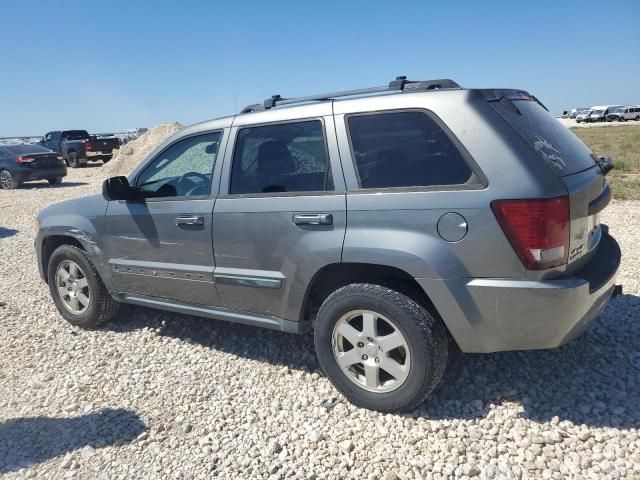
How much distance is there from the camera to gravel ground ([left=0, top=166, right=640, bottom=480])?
2.67 m

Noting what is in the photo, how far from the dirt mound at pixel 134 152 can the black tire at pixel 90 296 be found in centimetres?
1585

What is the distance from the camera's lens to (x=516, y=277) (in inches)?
101

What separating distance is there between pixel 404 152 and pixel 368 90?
2.15 feet

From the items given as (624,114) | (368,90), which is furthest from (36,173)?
(624,114)

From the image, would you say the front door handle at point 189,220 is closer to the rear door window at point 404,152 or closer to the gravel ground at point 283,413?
the gravel ground at point 283,413

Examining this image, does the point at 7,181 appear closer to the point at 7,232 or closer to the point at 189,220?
the point at 7,232

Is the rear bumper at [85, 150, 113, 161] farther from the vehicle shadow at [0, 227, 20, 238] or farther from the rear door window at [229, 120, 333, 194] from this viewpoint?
the rear door window at [229, 120, 333, 194]

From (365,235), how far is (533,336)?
104 centimetres

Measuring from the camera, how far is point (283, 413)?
3184 millimetres

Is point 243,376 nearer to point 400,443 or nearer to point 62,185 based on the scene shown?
point 400,443

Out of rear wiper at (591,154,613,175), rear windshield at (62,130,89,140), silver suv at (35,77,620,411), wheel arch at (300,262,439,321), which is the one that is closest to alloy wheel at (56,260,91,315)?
silver suv at (35,77,620,411)

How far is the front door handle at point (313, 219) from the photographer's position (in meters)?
3.01

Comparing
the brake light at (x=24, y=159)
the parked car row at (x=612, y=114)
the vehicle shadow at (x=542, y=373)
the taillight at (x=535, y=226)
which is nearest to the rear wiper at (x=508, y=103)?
the taillight at (x=535, y=226)

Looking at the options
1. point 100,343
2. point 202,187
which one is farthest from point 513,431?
point 100,343
